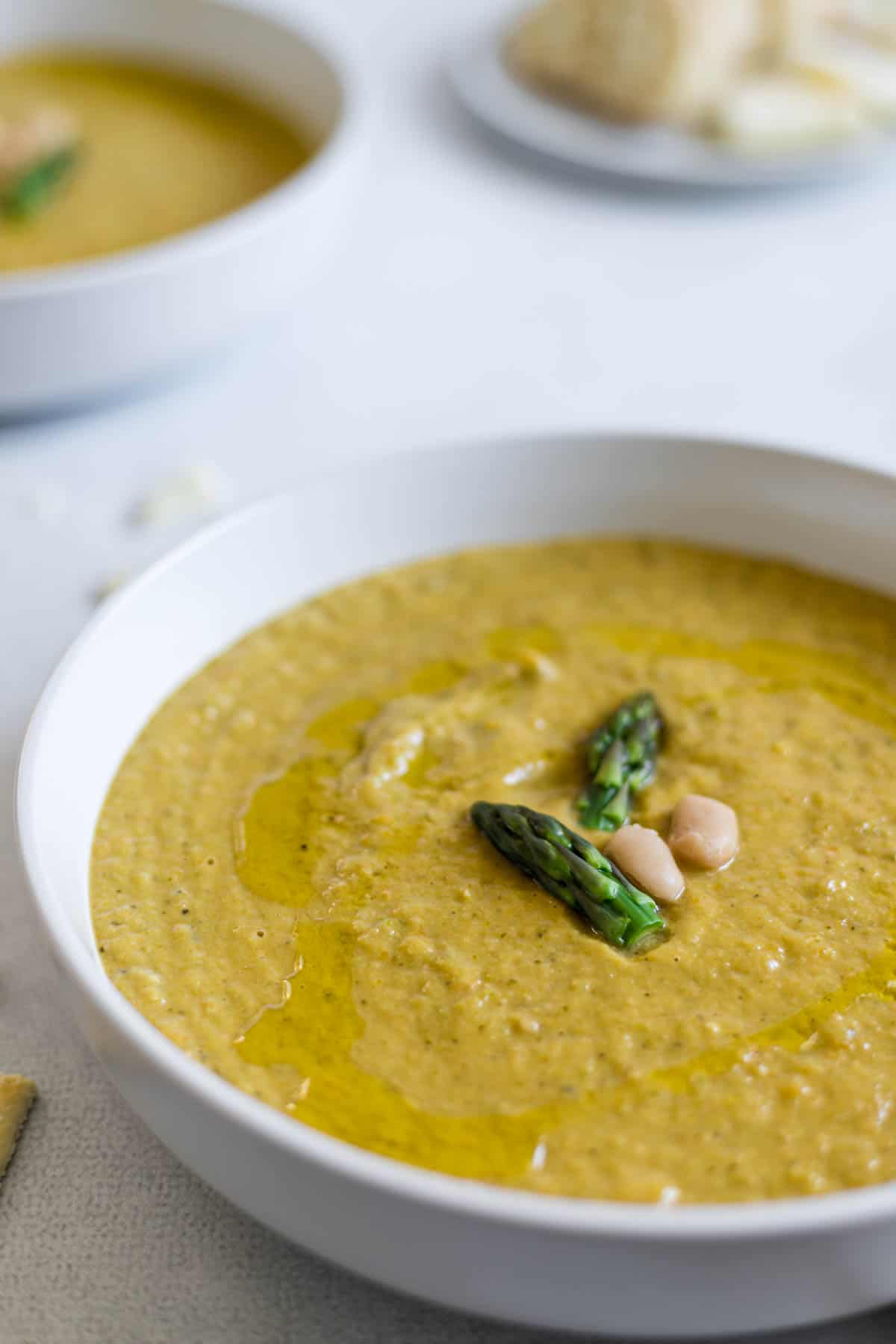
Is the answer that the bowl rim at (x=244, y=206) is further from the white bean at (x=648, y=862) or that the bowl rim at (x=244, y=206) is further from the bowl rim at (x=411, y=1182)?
the white bean at (x=648, y=862)

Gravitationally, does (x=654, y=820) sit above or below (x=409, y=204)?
above

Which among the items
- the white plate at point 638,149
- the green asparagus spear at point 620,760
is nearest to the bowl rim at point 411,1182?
the green asparagus spear at point 620,760

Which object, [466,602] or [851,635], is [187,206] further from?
[851,635]

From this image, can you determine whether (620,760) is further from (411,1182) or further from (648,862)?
(411,1182)

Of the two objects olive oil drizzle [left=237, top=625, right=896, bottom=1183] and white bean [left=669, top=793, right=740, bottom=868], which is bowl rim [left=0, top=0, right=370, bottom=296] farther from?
white bean [left=669, top=793, right=740, bottom=868]

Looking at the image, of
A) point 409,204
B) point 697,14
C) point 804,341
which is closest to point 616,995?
point 804,341
